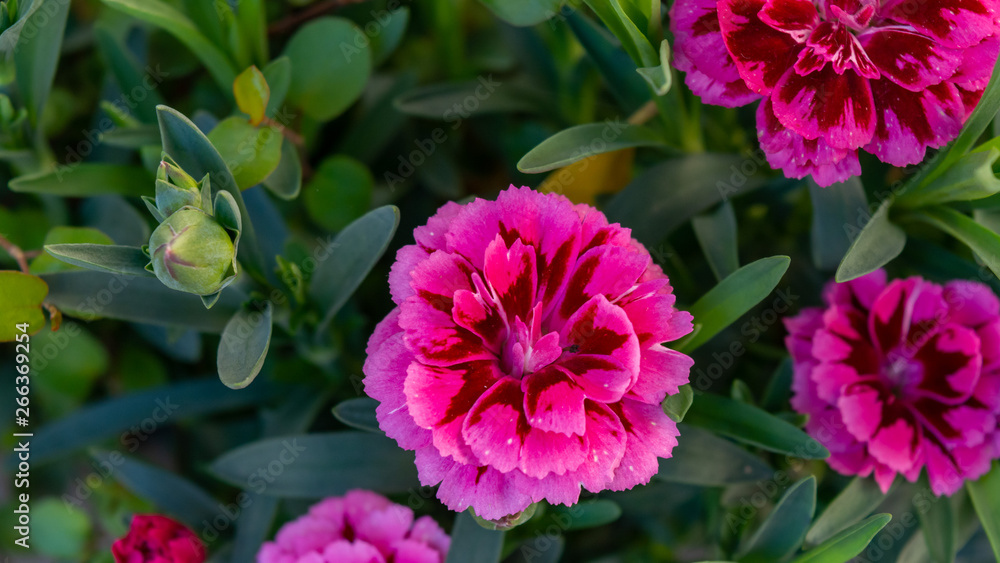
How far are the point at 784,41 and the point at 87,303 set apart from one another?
0.68 metres

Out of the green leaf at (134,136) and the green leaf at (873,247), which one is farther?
the green leaf at (134,136)

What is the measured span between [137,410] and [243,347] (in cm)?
37

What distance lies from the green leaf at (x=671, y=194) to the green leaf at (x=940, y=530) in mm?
385

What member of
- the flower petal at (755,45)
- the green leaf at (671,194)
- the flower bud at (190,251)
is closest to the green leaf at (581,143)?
the green leaf at (671,194)

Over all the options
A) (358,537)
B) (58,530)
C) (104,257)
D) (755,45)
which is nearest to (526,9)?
(755,45)

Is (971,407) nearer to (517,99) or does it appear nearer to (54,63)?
(517,99)

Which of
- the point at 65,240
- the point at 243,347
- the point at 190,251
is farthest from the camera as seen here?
the point at 65,240

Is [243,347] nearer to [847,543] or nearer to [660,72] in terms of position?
[660,72]

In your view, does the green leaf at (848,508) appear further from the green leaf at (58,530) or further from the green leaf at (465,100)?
the green leaf at (58,530)

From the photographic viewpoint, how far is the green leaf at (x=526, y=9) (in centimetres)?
70

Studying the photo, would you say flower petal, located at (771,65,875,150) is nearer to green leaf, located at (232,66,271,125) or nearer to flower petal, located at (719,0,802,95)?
flower petal, located at (719,0,802,95)

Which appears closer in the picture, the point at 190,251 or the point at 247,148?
the point at 190,251

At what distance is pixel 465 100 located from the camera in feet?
3.06

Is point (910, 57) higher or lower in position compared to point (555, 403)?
higher
